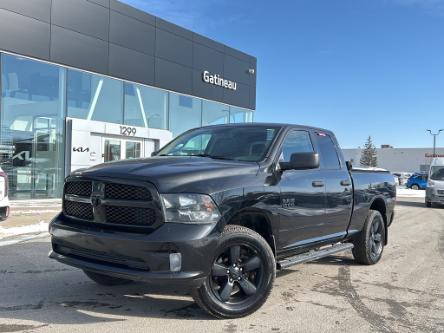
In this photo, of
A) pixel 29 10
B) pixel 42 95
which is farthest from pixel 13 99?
pixel 29 10

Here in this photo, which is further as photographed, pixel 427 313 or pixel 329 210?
pixel 329 210

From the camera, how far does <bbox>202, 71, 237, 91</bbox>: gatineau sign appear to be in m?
23.8

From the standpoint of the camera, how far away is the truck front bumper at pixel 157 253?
4.04m

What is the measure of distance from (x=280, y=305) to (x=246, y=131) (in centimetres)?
198

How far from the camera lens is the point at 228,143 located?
5.64 metres

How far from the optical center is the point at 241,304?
4609mm

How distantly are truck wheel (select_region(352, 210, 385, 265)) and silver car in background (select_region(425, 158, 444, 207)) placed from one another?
1513cm

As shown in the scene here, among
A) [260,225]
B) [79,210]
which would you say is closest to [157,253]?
[79,210]

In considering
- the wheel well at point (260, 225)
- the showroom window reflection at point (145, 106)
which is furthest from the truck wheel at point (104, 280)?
the showroom window reflection at point (145, 106)

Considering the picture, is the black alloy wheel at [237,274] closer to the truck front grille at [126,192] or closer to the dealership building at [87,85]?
the truck front grille at [126,192]

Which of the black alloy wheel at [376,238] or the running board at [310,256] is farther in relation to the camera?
the black alloy wheel at [376,238]

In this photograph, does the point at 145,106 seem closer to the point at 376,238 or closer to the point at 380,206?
the point at 380,206

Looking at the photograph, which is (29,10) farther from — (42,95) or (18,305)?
(18,305)

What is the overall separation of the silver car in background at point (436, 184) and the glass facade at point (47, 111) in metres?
12.7
